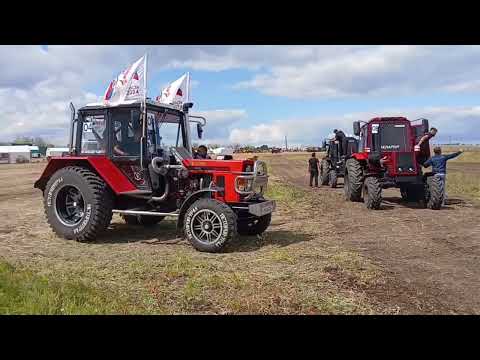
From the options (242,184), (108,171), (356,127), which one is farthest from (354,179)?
(108,171)

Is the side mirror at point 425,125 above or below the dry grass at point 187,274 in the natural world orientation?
above

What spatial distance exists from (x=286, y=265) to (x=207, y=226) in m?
1.49

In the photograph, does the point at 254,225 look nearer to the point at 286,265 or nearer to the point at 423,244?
the point at 286,265

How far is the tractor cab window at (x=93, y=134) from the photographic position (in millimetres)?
7859

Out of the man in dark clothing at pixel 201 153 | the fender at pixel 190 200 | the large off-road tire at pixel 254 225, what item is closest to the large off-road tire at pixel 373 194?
the large off-road tire at pixel 254 225

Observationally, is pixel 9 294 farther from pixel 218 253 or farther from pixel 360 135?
pixel 360 135

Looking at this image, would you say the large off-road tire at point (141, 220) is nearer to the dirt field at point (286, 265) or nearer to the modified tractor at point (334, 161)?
the dirt field at point (286, 265)

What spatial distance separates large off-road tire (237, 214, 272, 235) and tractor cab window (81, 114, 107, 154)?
274cm

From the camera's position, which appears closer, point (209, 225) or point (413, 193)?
point (209, 225)

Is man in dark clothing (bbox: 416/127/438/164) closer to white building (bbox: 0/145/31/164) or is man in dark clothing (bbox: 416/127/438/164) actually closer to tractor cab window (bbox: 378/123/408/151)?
tractor cab window (bbox: 378/123/408/151)

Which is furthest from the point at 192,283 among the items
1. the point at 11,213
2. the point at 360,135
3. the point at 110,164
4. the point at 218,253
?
the point at 360,135

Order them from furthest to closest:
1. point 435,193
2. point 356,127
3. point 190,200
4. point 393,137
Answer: point 356,127 < point 393,137 < point 435,193 < point 190,200

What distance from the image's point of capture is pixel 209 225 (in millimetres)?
6898

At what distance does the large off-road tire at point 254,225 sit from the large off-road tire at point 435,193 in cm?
550
